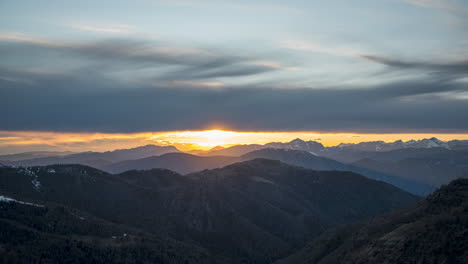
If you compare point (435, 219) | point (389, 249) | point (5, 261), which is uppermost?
point (435, 219)

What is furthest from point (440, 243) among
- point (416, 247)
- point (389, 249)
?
point (389, 249)

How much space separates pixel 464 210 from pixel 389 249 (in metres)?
40.1

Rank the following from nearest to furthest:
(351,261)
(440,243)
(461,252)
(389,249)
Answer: (461,252)
(440,243)
(389,249)
(351,261)

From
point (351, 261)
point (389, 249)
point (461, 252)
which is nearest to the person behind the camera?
point (461, 252)

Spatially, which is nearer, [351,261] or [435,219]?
[435,219]

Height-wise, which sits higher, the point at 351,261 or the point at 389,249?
the point at 389,249

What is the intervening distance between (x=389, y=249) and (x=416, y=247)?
1506cm

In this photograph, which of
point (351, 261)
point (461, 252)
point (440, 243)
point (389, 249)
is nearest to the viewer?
point (461, 252)

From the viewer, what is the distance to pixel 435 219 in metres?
171

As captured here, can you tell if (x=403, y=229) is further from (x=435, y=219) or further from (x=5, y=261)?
(x=5, y=261)

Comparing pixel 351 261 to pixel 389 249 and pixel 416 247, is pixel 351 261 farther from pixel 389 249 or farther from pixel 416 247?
pixel 416 247

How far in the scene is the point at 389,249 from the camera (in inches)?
6604

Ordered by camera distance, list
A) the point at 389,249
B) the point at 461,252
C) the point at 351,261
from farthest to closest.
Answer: the point at 351,261 < the point at 389,249 < the point at 461,252

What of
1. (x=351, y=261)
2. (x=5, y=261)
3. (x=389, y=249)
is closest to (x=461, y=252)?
(x=389, y=249)
